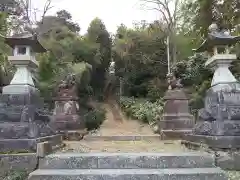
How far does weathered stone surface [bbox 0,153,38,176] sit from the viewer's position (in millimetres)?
4607

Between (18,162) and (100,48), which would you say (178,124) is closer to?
(18,162)

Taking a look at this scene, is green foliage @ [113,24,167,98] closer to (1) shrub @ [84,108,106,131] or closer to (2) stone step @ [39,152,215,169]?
(1) shrub @ [84,108,106,131]

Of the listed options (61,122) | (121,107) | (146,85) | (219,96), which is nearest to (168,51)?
(146,85)

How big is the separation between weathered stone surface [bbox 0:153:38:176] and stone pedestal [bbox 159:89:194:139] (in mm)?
5512

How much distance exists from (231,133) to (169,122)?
4809 millimetres

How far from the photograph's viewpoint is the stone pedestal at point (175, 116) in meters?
9.49

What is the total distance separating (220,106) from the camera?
5121 millimetres

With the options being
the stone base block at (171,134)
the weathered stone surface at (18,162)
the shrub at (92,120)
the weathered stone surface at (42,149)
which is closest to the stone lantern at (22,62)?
the weathered stone surface at (42,149)

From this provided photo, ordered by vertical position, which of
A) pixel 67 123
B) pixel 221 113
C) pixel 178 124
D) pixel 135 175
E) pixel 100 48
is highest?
pixel 100 48

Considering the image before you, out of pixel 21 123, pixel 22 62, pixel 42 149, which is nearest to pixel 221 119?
pixel 42 149

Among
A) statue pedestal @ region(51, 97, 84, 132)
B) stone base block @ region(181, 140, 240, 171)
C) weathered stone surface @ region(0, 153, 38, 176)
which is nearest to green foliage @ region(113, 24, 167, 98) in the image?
statue pedestal @ region(51, 97, 84, 132)

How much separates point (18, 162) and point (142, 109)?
12398mm

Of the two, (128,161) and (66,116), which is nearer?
(128,161)

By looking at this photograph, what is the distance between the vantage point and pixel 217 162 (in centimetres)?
466
